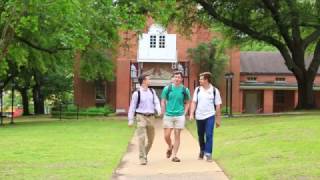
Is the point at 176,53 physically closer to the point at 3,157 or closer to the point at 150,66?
the point at 150,66

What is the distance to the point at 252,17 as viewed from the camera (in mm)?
35875

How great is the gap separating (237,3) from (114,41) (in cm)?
702

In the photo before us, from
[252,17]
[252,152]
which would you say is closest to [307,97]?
[252,17]

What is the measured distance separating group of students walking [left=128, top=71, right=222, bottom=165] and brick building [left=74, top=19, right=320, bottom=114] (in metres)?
35.4

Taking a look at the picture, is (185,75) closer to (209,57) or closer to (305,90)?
(209,57)

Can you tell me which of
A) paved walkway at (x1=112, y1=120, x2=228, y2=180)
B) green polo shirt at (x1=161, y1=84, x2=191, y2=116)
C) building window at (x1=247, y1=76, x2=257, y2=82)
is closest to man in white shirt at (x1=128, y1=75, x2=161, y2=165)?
green polo shirt at (x1=161, y1=84, x2=191, y2=116)

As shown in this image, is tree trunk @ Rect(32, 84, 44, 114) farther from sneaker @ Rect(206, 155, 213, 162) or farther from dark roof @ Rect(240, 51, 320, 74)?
sneaker @ Rect(206, 155, 213, 162)

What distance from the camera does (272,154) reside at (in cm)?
1251

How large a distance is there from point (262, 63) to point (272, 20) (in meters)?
24.9

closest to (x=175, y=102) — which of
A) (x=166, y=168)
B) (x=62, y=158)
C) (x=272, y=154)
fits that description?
(x=166, y=168)

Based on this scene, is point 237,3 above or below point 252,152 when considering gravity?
above

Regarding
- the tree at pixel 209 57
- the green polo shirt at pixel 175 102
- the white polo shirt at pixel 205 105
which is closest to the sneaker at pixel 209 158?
the white polo shirt at pixel 205 105

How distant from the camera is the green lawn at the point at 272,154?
1025 centimetres

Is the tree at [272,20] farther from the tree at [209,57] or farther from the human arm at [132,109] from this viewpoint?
the human arm at [132,109]
